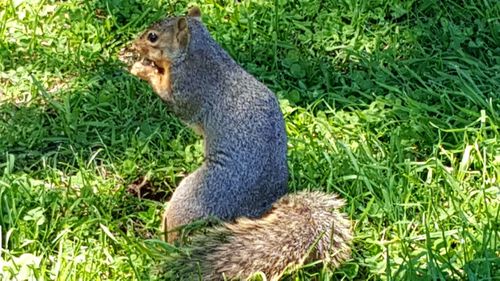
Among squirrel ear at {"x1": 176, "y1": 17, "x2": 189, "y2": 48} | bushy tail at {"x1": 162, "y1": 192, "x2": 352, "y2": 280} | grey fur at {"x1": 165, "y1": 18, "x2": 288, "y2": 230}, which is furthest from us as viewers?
squirrel ear at {"x1": 176, "y1": 17, "x2": 189, "y2": 48}

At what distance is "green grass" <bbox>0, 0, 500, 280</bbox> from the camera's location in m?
3.21

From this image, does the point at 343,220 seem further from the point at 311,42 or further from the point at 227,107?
the point at 311,42

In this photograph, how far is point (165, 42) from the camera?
3.56m

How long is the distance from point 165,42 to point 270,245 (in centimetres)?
94

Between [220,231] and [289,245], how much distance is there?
213mm

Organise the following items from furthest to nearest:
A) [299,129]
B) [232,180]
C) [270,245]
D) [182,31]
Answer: [299,129], [182,31], [232,180], [270,245]

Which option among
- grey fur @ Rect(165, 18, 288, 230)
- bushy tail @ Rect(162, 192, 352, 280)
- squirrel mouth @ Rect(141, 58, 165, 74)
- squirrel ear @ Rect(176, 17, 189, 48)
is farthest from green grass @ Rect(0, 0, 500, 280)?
squirrel ear @ Rect(176, 17, 189, 48)

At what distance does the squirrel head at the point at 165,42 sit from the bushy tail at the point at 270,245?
29.4 inches

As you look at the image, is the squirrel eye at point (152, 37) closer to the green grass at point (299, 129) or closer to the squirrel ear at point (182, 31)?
the squirrel ear at point (182, 31)

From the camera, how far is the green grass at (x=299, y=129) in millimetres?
3205

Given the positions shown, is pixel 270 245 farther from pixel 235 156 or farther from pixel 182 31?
pixel 182 31

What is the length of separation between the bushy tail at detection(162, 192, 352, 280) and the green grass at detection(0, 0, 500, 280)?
0.10 metres

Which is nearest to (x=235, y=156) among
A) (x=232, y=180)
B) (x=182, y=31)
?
(x=232, y=180)

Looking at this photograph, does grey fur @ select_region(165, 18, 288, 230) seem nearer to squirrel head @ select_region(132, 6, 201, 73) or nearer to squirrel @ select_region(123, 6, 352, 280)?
squirrel @ select_region(123, 6, 352, 280)
